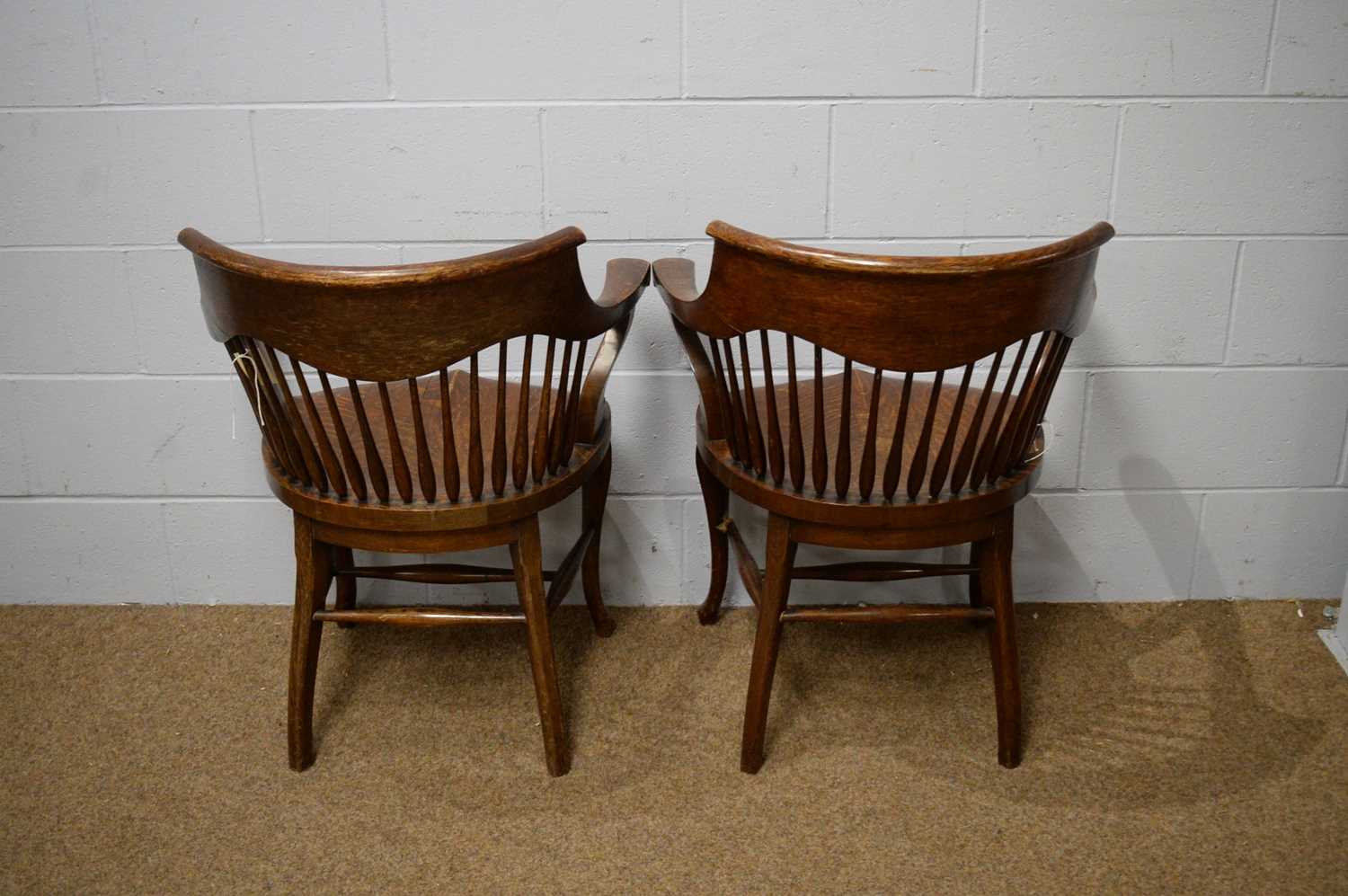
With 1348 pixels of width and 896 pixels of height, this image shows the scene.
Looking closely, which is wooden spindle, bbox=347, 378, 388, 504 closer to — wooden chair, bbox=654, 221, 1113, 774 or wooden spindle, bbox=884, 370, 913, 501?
wooden chair, bbox=654, 221, 1113, 774

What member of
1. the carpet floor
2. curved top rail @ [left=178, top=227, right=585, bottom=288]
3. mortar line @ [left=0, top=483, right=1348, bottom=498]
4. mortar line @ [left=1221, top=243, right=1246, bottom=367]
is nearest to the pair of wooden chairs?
curved top rail @ [left=178, top=227, right=585, bottom=288]

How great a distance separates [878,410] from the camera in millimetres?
1976

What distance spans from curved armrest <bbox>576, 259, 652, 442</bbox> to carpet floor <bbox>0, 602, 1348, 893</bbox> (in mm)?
570

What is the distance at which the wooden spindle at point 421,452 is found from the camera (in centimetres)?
176

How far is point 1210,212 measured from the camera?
2.35m

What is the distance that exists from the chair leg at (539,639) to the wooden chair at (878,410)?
1.02ft

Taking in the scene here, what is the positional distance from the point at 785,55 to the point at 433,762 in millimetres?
1373

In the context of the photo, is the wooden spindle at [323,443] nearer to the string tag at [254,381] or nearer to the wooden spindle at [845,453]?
the string tag at [254,381]

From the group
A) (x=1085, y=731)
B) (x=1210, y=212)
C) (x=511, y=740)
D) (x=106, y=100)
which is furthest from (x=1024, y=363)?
(x=106, y=100)

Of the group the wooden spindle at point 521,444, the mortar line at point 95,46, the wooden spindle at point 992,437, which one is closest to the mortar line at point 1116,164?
the wooden spindle at point 992,437

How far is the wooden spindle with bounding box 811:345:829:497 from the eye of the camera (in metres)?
1.79

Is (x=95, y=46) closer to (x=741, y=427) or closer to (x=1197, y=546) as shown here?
(x=741, y=427)

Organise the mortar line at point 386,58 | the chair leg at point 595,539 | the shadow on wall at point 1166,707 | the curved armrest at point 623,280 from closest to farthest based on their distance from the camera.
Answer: the curved armrest at point 623,280
the shadow on wall at point 1166,707
the mortar line at point 386,58
the chair leg at point 595,539

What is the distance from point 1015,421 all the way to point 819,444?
0.94ft
